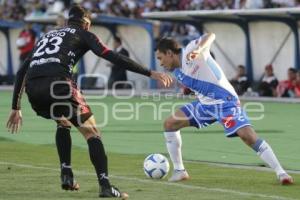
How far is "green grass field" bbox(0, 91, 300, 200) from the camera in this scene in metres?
10.5

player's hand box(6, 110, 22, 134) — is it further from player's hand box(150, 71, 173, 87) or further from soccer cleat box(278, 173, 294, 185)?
soccer cleat box(278, 173, 294, 185)

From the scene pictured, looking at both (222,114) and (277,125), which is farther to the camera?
(277,125)

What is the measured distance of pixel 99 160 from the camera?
10.0 m

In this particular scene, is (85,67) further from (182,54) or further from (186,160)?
(182,54)

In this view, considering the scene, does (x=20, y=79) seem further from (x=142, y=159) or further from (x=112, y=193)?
(x=142, y=159)

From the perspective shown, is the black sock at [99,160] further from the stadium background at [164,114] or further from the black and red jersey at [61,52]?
the black and red jersey at [61,52]

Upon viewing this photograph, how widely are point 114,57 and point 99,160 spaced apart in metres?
1.07

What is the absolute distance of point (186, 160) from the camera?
14125mm

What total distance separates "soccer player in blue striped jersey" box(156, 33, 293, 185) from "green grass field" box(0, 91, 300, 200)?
0.53 m

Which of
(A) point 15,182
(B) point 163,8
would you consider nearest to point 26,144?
(A) point 15,182

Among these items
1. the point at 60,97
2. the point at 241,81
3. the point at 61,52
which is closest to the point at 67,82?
the point at 60,97

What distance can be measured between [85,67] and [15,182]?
23.1 meters

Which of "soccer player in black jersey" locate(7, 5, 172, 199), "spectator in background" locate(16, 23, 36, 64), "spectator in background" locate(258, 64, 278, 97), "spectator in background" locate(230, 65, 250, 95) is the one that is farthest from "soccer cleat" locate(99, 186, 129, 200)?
"spectator in background" locate(16, 23, 36, 64)

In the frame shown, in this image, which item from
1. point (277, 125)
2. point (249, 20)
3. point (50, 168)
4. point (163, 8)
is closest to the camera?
point (50, 168)
